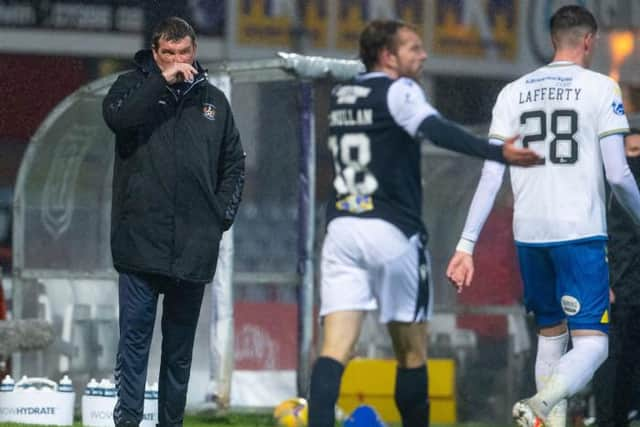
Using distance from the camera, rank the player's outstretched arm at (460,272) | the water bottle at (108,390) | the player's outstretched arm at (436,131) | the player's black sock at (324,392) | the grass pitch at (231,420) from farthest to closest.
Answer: the grass pitch at (231,420)
the water bottle at (108,390)
the player's outstretched arm at (460,272)
the player's black sock at (324,392)
the player's outstretched arm at (436,131)

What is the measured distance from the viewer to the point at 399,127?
24.0 feet

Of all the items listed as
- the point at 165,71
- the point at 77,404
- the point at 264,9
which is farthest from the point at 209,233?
the point at 264,9

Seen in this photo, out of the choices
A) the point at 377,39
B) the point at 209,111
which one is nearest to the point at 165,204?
the point at 209,111

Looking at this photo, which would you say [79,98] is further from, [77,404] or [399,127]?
[399,127]

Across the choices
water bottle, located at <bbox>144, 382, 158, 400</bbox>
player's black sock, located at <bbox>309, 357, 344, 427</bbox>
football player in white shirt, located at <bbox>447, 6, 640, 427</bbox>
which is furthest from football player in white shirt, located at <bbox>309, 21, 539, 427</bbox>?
water bottle, located at <bbox>144, 382, 158, 400</bbox>

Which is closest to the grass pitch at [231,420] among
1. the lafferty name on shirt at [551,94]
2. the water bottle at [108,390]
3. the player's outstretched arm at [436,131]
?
the water bottle at [108,390]

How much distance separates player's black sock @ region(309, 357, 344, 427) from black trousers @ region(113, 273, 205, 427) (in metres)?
1.38

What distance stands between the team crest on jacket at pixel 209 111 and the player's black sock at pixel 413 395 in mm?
1583

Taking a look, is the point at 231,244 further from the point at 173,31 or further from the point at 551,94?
the point at 551,94

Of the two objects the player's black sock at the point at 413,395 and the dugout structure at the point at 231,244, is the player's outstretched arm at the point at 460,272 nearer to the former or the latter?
the player's black sock at the point at 413,395

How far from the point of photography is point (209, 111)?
28.0 feet

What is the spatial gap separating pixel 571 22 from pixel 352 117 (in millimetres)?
1538

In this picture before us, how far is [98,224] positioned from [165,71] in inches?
157

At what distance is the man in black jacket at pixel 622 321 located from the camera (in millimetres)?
10320
